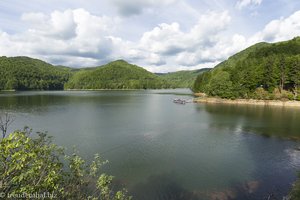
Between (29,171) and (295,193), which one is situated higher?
(29,171)

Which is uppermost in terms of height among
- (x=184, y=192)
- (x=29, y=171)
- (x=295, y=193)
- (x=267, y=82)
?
(x=267, y=82)

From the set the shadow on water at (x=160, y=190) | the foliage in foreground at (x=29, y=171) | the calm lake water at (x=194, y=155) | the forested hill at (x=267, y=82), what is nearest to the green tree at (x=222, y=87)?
the forested hill at (x=267, y=82)

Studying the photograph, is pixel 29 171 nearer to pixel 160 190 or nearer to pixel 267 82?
pixel 160 190

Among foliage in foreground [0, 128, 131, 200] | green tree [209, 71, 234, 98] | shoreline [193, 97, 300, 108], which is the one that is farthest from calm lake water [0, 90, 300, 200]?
green tree [209, 71, 234, 98]

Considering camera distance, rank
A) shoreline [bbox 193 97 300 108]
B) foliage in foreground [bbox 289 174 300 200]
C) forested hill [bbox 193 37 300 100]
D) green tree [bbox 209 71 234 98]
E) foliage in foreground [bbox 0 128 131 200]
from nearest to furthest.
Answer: foliage in foreground [bbox 0 128 131 200], foliage in foreground [bbox 289 174 300 200], shoreline [bbox 193 97 300 108], forested hill [bbox 193 37 300 100], green tree [bbox 209 71 234 98]

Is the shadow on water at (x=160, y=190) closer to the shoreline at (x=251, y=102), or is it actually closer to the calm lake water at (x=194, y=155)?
the calm lake water at (x=194, y=155)

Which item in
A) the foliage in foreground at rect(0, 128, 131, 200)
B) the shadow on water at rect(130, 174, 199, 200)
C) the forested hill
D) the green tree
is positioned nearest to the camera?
the foliage in foreground at rect(0, 128, 131, 200)

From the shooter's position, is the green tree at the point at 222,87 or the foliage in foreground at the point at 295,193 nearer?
the foliage in foreground at the point at 295,193

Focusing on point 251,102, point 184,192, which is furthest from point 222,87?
point 184,192

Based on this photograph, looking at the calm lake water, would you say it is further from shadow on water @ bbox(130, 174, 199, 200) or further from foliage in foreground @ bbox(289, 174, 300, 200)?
foliage in foreground @ bbox(289, 174, 300, 200)

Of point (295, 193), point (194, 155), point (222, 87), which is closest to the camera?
Result: point (295, 193)

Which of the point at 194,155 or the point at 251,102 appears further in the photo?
the point at 251,102

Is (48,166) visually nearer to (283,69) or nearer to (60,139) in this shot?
(60,139)

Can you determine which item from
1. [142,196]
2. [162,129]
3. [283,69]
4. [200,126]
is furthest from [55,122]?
[283,69]
